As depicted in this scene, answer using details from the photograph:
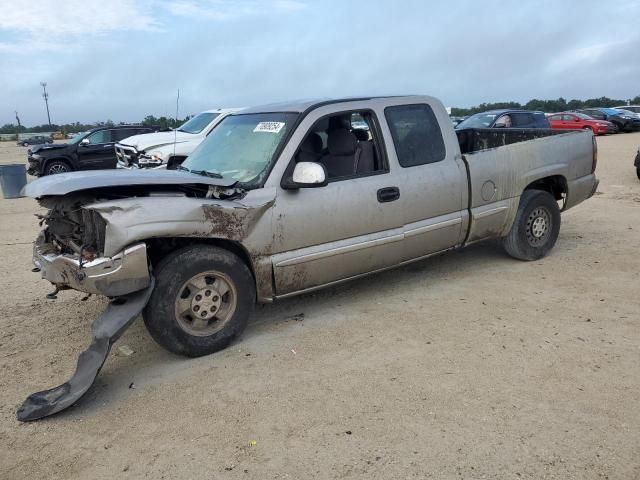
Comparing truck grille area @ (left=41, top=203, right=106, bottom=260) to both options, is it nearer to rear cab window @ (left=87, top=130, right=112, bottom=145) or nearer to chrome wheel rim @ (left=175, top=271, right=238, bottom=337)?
chrome wheel rim @ (left=175, top=271, right=238, bottom=337)

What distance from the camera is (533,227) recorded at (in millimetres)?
6242

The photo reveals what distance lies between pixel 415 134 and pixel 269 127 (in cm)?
139

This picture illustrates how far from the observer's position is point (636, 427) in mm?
3039

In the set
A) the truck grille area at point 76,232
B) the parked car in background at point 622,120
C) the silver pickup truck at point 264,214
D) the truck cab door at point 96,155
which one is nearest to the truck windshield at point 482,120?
the silver pickup truck at point 264,214

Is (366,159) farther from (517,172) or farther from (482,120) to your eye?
(482,120)

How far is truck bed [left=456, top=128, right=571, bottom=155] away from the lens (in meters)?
7.08

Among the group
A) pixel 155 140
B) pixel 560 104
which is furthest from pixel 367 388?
pixel 560 104

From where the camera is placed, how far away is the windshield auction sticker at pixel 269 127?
15.1 feet

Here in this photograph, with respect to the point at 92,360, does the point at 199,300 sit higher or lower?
higher

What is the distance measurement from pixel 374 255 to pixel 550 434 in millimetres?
2178

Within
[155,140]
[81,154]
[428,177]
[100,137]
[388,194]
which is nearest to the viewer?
[388,194]

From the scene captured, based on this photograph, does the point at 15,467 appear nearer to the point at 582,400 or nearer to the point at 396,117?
the point at 582,400

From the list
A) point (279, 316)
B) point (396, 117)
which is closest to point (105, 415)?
point (279, 316)

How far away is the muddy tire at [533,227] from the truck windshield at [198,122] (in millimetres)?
8820
